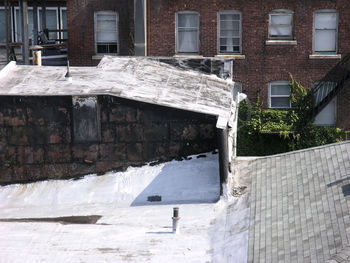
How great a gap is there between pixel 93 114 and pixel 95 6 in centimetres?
1370

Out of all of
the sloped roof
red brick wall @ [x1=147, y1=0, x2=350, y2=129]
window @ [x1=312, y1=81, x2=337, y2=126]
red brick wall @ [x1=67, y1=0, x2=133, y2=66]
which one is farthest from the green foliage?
the sloped roof

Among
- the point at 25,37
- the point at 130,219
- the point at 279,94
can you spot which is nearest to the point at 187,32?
the point at 279,94

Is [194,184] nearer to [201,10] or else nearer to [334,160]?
[334,160]

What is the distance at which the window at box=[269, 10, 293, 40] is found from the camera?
29.2 metres

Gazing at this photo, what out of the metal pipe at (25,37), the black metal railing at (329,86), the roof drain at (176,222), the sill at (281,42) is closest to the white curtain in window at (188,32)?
the sill at (281,42)

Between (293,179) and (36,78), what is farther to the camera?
(36,78)

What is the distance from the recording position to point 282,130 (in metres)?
28.9

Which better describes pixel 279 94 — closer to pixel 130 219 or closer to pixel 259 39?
pixel 259 39

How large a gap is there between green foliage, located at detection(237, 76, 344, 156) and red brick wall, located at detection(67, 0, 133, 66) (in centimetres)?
687

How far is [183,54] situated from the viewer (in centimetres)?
2970

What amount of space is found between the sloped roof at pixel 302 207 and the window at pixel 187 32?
1281 cm

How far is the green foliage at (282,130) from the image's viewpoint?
94.7ft

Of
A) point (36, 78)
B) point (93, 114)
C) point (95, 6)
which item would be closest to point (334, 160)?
point (93, 114)

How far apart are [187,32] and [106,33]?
162 inches
